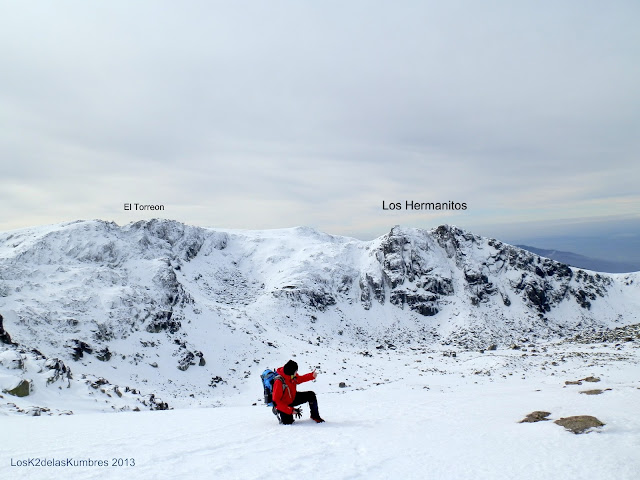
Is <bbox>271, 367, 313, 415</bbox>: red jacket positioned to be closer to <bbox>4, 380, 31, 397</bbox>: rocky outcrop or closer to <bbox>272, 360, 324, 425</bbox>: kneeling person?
<bbox>272, 360, 324, 425</bbox>: kneeling person

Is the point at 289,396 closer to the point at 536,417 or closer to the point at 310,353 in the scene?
the point at 536,417

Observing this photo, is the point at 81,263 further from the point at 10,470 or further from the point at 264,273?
the point at 10,470

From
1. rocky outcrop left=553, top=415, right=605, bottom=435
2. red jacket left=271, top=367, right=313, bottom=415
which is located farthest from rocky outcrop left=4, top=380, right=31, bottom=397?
rocky outcrop left=553, top=415, right=605, bottom=435

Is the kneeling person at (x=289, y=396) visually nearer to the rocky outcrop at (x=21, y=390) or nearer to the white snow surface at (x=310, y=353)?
the white snow surface at (x=310, y=353)

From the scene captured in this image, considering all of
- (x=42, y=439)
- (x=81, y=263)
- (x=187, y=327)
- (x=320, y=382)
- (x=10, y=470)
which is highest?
(x=81, y=263)

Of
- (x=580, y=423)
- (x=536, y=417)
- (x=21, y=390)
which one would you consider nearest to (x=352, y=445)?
(x=580, y=423)

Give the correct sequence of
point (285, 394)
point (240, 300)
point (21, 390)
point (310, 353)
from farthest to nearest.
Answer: point (240, 300), point (310, 353), point (21, 390), point (285, 394)

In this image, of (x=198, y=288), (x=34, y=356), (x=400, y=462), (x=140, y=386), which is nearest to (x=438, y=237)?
(x=198, y=288)
